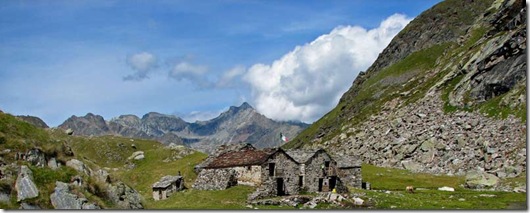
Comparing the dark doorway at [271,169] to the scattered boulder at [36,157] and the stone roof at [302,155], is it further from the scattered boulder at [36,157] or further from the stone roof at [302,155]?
the scattered boulder at [36,157]

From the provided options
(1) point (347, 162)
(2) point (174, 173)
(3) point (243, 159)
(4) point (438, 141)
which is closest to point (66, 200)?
A: (3) point (243, 159)

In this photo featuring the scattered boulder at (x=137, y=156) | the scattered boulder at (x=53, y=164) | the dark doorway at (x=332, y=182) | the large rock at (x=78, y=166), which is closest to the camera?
the scattered boulder at (x=53, y=164)

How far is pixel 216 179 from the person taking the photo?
76625 millimetres

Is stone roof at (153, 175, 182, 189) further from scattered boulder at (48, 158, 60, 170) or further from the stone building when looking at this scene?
scattered boulder at (48, 158, 60, 170)

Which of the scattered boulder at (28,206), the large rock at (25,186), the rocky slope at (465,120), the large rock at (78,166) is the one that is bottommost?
the scattered boulder at (28,206)

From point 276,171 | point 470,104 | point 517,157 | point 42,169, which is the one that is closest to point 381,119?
point 470,104

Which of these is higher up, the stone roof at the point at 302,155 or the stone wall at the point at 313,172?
the stone roof at the point at 302,155

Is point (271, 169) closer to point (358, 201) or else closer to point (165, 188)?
point (165, 188)

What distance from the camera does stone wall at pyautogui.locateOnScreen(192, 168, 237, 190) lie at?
7519 centimetres

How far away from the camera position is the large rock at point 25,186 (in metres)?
30.4

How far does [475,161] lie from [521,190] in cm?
3120

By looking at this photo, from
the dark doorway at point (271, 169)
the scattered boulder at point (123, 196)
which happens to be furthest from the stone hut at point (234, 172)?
the scattered boulder at point (123, 196)

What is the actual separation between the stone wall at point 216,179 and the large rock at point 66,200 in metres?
43.7

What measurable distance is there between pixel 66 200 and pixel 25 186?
2.27 meters
